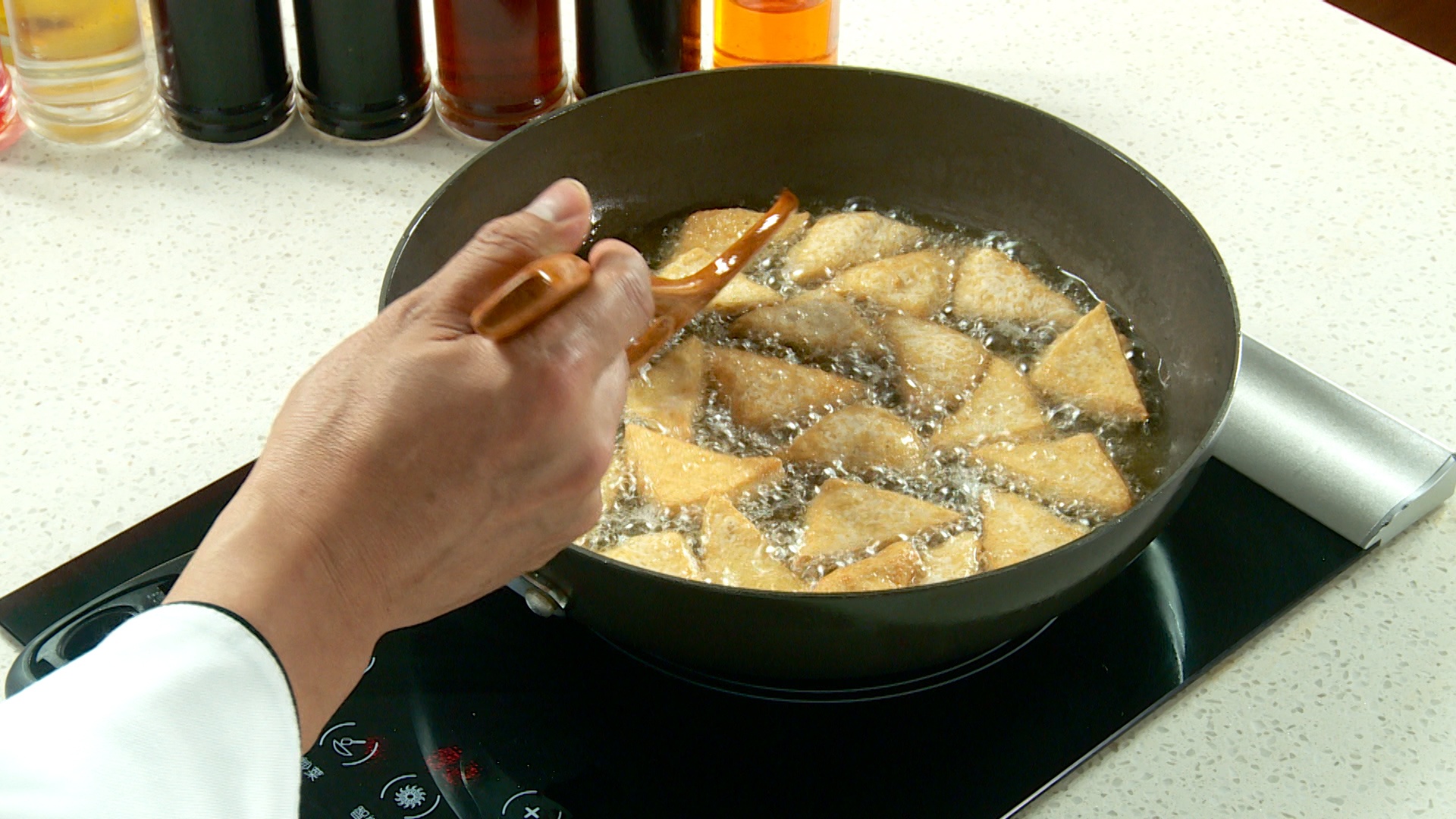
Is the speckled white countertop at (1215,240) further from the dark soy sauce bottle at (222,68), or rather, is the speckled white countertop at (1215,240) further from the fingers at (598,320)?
the fingers at (598,320)

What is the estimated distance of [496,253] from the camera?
608 millimetres

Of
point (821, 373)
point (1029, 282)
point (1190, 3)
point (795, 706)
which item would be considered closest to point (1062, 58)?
point (1190, 3)

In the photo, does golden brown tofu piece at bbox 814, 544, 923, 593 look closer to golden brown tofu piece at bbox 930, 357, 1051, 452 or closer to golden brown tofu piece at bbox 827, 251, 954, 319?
golden brown tofu piece at bbox 930, 357, 1051, 452

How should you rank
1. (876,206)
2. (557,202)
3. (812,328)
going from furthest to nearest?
1. (876,206)
2. (812,328)
3. (557,202)

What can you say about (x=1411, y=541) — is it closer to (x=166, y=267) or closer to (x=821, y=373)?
(x=821, y=373)

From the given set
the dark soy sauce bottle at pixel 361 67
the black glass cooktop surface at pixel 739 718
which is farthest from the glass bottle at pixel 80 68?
the black glass cooktop surface at pixel 739 718

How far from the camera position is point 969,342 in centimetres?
98

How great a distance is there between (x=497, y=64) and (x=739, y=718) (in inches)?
25.2

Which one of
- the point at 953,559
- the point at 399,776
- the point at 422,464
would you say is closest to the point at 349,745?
the point at 399,776

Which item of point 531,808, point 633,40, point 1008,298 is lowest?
point 531,808

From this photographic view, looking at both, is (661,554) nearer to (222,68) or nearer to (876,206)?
(876,206)

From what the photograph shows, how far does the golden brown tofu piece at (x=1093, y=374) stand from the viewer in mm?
923

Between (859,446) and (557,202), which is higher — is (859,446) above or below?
below

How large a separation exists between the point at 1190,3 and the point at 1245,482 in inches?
27.7
